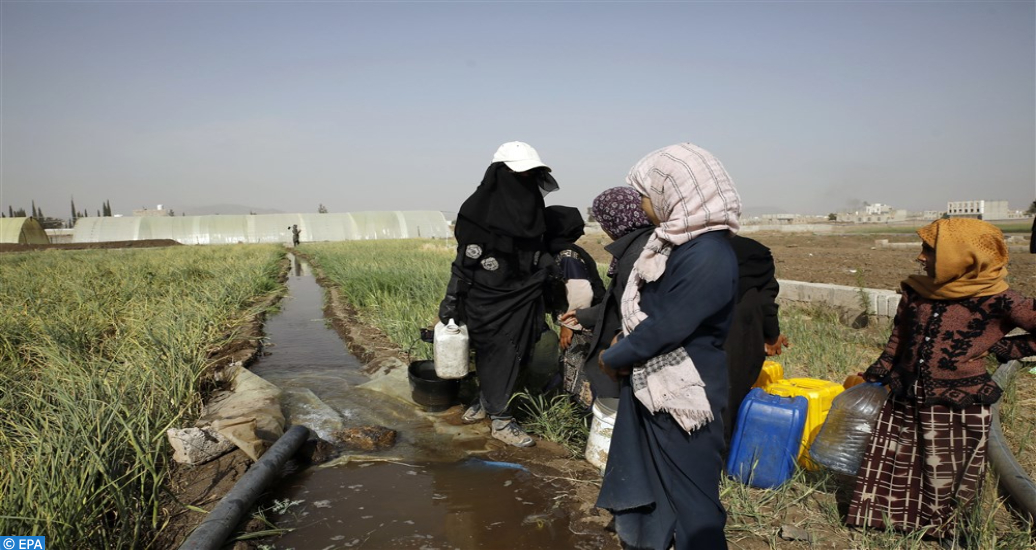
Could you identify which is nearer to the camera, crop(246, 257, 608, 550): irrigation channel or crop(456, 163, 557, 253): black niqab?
crop(246, 257, 608, 550): irrigation channel

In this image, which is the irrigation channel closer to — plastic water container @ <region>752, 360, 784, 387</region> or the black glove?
the black glove

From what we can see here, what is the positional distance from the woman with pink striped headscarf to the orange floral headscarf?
2.83ft

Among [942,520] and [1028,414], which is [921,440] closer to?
[942,520]

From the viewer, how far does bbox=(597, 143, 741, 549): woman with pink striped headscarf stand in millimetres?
1631

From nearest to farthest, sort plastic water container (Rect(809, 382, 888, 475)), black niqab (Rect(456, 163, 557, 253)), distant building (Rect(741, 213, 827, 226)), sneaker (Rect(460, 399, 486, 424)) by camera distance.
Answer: plastic water container (Rect(809, 382, 888, 475))
black niqab (Rect(456, 163, 557, 253))
sneaker (Rect(460, 399, 486, 424))
distant building (Rect(741, 213, 827, 226))

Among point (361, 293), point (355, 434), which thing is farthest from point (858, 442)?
point (361, 293)

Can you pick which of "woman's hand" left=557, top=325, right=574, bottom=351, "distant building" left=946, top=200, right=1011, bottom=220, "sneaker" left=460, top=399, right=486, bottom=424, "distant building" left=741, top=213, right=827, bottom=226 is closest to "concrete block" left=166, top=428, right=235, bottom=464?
"sneaker" left=460, top=399, right=486, bottom=424

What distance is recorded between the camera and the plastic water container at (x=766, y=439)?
A: 2553 mm

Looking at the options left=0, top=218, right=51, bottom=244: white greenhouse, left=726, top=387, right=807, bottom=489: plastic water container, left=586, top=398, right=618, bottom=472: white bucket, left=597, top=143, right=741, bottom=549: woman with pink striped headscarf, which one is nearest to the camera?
left=597, top=143, right=741, bottom=549: woman with pink striped headscarf

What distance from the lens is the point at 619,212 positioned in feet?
8.47

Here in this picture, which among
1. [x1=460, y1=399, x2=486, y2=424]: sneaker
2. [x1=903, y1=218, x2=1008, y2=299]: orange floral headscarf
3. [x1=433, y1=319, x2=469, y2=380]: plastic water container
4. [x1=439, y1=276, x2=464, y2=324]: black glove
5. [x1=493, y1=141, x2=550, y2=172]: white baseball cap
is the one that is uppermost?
[x1=493, y1=141, x2=550, y2=172]: white baseball cap

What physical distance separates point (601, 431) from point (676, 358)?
3.91 ft

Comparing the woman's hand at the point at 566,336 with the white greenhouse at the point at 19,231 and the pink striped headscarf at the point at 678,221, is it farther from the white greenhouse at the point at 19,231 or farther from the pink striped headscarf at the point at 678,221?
the white greenhouse at the point at 19,231

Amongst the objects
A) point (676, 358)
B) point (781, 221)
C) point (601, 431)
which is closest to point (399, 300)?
point (601, 431)
